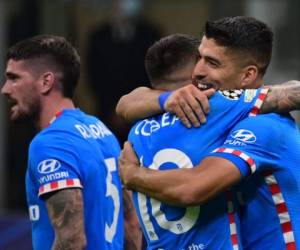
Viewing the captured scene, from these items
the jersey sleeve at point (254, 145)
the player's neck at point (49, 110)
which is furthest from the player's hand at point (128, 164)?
the player's neck at point (49, 110)

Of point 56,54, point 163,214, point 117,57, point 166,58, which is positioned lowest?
point 163,214

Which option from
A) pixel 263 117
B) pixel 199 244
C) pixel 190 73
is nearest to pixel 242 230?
pixel 199 244

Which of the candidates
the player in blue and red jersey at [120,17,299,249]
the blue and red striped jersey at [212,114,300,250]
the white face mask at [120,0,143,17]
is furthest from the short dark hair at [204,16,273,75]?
the white face mask at [120,0,143,17]

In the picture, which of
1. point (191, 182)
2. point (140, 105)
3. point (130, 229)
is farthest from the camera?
point (130, 229)

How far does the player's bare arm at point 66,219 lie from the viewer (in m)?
4.91

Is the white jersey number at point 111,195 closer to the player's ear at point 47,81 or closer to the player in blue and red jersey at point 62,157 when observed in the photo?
the player in blue and red jersey at point 62,157

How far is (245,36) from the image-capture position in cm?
426

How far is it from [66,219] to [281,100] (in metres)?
1.19

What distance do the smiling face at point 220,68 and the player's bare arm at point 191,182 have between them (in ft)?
1.22

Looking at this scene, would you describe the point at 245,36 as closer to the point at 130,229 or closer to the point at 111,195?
the point at 111,195

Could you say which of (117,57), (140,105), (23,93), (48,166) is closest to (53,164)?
(48,166)

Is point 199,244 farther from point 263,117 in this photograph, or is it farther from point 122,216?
point 122,216

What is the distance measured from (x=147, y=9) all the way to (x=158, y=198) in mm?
6431

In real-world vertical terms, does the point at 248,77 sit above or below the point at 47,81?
below
